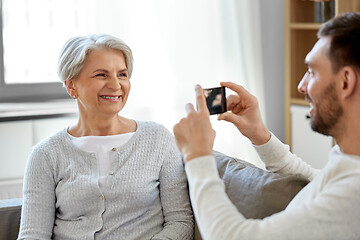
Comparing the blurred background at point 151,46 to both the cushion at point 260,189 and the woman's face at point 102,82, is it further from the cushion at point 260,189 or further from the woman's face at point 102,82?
the cushion at point 260,189

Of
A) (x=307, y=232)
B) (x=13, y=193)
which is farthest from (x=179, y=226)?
(x=13, y=193)

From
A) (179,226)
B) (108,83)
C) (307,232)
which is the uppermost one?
(108,83)

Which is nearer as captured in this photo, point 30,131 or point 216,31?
point 30,131

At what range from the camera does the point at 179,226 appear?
188 centimetres

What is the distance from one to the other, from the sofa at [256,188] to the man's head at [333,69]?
35 centimetres

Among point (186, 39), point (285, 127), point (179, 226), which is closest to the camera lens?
point (179, 226)

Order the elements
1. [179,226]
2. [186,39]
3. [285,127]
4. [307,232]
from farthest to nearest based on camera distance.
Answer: [285,127] < [186,39] < [179,226] < [307,232]

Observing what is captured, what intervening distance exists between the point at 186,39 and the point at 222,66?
11.8 inches

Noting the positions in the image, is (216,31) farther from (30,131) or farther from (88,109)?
(88,109)

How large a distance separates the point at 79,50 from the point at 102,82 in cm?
14

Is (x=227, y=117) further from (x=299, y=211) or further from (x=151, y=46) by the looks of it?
(x=151, y=46)

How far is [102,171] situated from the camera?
1923 millimetres

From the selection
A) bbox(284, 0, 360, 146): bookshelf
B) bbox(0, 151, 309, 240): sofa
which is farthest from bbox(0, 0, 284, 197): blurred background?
bbox(0, 151, 309, 240): sofa

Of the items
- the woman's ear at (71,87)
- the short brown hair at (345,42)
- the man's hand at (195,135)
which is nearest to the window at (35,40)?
the woman's ear at (71,87)
